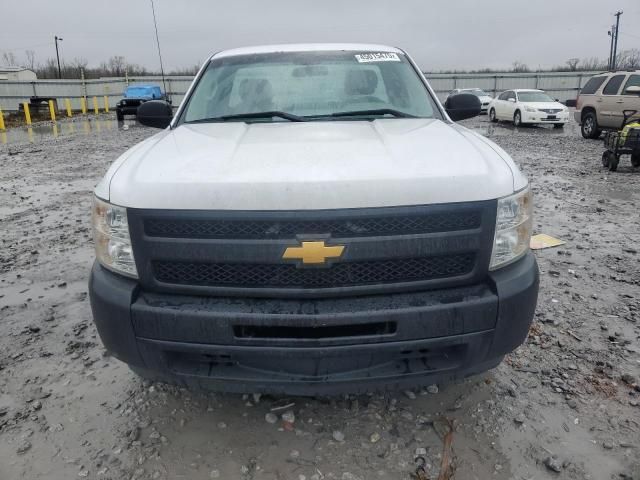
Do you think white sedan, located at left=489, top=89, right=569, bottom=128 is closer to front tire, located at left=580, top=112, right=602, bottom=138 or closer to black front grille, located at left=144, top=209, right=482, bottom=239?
front tire, located at left=580, top=112, right=602, bottom=138

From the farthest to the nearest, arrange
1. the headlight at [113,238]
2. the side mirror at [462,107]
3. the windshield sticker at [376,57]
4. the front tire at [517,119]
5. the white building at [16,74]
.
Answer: the white building at [16,74] < the front tire at [517,119] < the side mirror at [462,107] < the windshield sticker at [376,57] < the headlight at [113,238]

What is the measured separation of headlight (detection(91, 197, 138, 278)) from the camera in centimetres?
200

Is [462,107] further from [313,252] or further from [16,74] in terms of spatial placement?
[16,74]

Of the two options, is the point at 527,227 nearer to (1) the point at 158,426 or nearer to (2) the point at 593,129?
(1) the point at 158,426

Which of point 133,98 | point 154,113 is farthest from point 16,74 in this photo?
point 154,113

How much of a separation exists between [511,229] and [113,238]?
174 cm

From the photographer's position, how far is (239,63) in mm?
3543

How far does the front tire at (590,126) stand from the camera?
14.1 metres

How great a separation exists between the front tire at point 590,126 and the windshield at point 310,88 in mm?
13205

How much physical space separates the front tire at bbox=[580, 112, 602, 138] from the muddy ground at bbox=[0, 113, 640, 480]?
1231 cm

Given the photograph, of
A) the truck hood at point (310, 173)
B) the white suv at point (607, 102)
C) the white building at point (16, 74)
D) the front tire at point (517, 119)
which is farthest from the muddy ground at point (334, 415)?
the white building at point (16, 74)

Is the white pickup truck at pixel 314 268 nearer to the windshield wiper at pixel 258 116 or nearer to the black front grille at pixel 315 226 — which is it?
the black front grille at pixel 315 226

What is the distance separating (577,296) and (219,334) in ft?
10.0

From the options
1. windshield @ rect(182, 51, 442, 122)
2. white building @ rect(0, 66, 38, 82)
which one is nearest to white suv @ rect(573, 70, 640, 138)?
A: windshield @ rect(182, 51, 442, 122)
